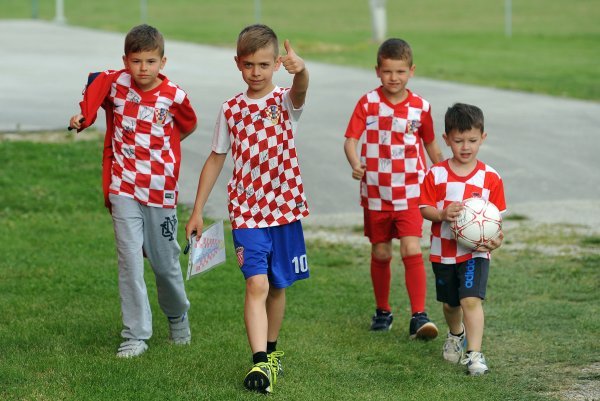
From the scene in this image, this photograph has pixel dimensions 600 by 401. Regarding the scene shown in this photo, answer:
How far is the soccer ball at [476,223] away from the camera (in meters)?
6.41

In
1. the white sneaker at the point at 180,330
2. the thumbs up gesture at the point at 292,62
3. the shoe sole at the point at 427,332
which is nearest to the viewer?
the thumbs up gesture at the point at 292,62

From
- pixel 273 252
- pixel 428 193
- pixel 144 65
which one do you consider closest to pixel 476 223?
pixel 428 193

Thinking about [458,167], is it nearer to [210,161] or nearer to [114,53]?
[210,161]

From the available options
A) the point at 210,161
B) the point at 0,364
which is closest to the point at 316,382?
the point at 210,161

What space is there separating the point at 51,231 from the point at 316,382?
17.0ft

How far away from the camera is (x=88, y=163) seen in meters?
13.4

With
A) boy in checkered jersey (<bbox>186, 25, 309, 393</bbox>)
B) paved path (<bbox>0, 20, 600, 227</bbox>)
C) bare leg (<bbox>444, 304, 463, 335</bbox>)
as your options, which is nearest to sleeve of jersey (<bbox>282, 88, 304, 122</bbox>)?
boy in checkered jersey (<bbox>186, 25, 309, 393</bbox>)

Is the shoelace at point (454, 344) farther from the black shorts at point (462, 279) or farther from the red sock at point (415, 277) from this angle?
the red sock at point (415, 277)

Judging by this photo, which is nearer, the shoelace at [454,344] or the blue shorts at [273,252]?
the blue shorts at [273,252]

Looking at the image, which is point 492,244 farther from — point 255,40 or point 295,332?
point 255,40

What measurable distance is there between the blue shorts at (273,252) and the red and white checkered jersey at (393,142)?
4.48ft

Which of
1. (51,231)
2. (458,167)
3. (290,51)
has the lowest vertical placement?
(51,231)

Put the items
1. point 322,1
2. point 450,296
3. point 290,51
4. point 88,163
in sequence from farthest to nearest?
1. point 322,1
2. point 88,163
3. point 450,296
4. point 290,51

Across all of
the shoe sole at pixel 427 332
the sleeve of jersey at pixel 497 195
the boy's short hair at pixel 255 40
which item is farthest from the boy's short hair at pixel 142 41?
the shoe sole at pixel 427 332
